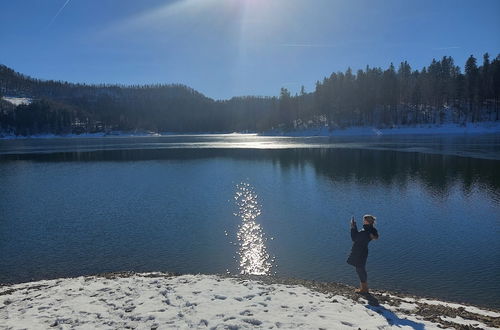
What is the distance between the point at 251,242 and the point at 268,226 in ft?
12.4

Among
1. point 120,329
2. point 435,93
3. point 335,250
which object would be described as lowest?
point 335,250

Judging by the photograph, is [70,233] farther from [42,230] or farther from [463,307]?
[463,307]

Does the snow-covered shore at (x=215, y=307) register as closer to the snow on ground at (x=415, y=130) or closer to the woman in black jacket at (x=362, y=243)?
the woman in black jacket at (x=362, y=243)

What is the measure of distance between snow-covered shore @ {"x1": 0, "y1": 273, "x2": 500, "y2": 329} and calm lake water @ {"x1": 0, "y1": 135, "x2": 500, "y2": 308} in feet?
10.5

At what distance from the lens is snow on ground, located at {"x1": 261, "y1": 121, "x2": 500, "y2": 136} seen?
11521 centimetres

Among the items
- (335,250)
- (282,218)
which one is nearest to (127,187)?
(282,218)

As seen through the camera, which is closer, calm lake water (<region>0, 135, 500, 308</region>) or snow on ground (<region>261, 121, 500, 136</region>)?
calm lake water (<region>0, 135, 500, 308</region>)

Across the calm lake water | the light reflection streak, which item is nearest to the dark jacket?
the calm lake water

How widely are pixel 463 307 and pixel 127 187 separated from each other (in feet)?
125

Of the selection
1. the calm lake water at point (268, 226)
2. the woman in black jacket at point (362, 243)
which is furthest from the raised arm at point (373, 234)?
the calm lake water at point (268, 226)

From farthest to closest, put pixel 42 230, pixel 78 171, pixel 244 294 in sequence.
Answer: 1. pixel 78 171
2. pixel 42 230
3. pixel 244 294

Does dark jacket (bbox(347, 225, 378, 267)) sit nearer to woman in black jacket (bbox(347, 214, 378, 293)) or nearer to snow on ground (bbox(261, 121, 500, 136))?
woman in black jacket (bbox(347, 214, 378, 293))

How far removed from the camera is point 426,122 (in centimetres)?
13438

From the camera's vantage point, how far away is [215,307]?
40.3 feet
